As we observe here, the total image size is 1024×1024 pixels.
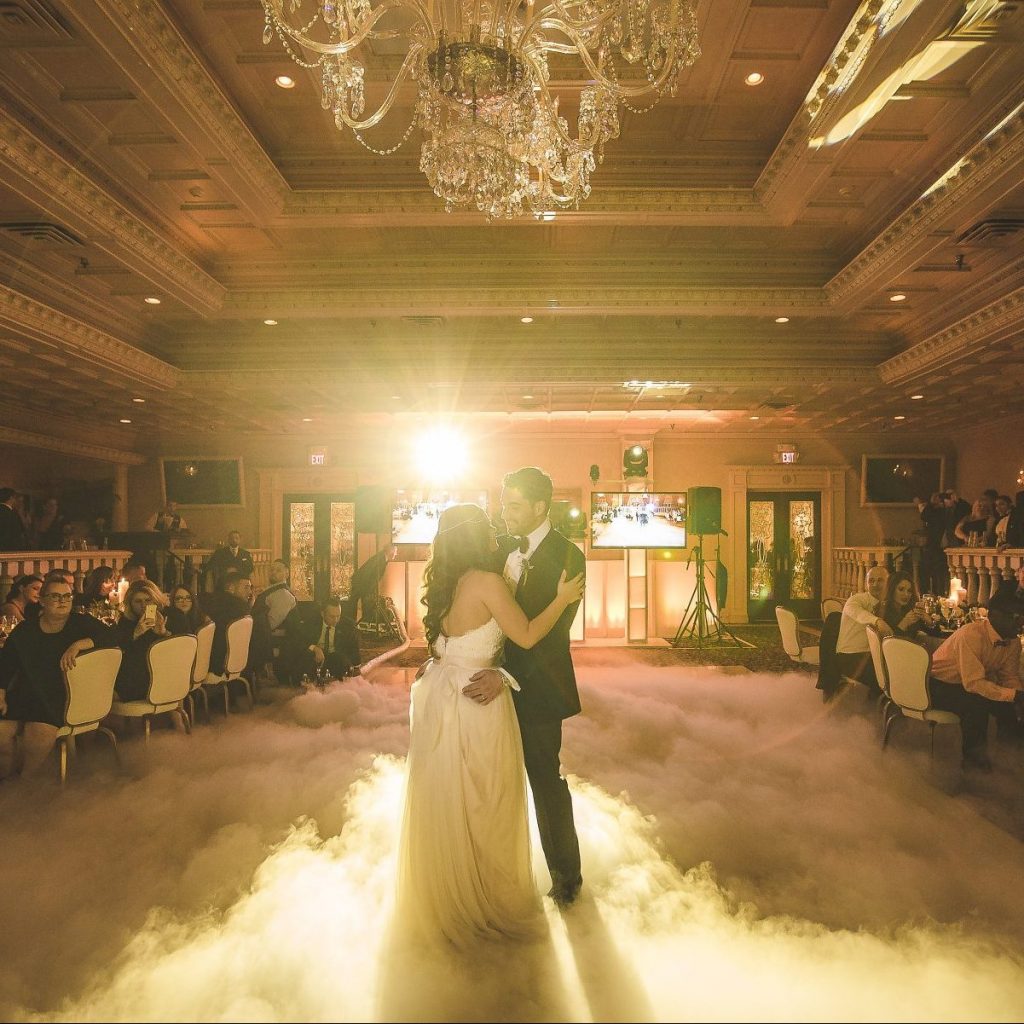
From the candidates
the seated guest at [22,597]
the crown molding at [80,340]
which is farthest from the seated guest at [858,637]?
the crown molding at [80,340]

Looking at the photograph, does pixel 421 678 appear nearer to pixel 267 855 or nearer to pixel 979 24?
pixel 267 855

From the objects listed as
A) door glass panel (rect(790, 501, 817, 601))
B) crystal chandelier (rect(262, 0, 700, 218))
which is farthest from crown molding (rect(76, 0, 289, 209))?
door glass panel (rect(790, 501, 817, 601))

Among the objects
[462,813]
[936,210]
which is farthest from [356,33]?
[936,210]

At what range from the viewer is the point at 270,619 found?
20.3ft

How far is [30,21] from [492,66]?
83.9 inches

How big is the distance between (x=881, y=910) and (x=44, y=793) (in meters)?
4.13

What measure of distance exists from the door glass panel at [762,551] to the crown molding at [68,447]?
10.6 m

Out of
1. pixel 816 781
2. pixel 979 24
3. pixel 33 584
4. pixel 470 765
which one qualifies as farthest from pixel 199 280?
pixel 816 781

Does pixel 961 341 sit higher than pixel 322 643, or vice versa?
pixel 961 341

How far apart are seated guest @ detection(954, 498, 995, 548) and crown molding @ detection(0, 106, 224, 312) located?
28.1 ft

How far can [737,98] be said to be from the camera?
12.6ft

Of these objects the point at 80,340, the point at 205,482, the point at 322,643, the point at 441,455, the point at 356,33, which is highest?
the point at 356,33

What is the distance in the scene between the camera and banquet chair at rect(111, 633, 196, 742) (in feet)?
13.7

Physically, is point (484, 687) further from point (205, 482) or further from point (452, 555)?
point (205, 482)
